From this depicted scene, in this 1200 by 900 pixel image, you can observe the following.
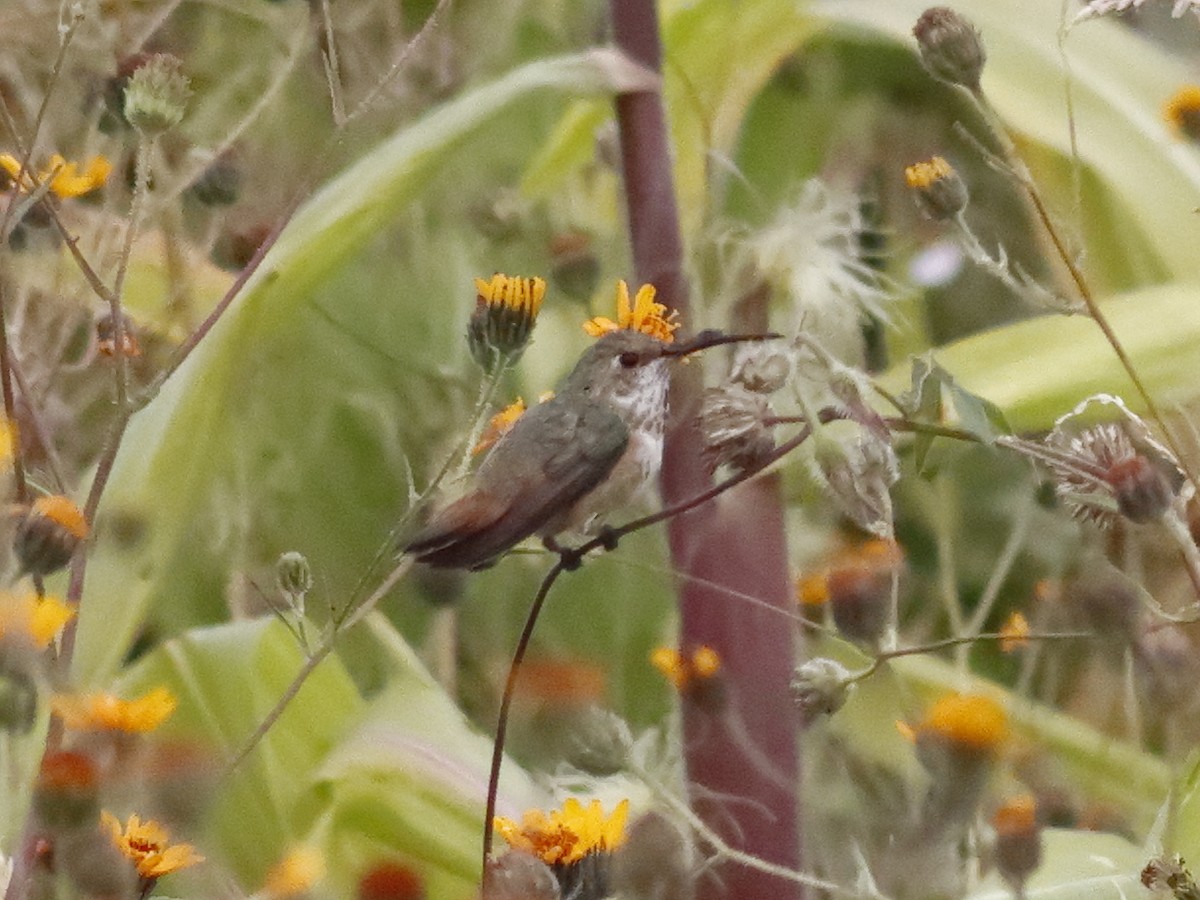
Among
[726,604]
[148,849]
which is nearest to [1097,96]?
[726,604]

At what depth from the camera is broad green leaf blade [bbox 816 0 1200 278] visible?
2.01 ft

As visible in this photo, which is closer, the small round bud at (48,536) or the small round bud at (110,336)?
the small round bud at (48,536)

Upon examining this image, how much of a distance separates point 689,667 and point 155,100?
9.5 inches

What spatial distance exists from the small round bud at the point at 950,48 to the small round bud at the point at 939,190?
0.02 m

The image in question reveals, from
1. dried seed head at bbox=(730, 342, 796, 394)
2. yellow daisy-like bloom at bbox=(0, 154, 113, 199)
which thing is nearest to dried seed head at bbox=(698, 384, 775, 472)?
dried seed head at bbox=(730, 342, 796, 394)

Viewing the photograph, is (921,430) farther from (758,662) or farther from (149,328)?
(149,328)

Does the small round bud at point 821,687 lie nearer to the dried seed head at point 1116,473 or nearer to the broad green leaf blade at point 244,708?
the dried seed head at point 1116,473

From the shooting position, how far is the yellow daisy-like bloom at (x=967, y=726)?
0.95 feet

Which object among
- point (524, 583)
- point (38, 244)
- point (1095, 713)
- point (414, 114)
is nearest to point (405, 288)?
point (414, 114)

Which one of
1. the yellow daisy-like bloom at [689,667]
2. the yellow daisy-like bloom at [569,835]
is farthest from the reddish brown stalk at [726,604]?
the yellow daisy-like bloom at [569,835]

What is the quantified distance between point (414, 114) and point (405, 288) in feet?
0.34

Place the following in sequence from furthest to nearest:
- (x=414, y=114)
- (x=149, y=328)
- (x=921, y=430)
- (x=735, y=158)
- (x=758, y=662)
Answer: (x=414, y=114) < (x=735, y=158) < (x=149, y=328) < (x=758, y=662) < (x=921, y=430)

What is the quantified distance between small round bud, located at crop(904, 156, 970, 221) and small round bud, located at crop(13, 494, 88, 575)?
0.25 metres

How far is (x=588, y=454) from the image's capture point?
15.3 inches
